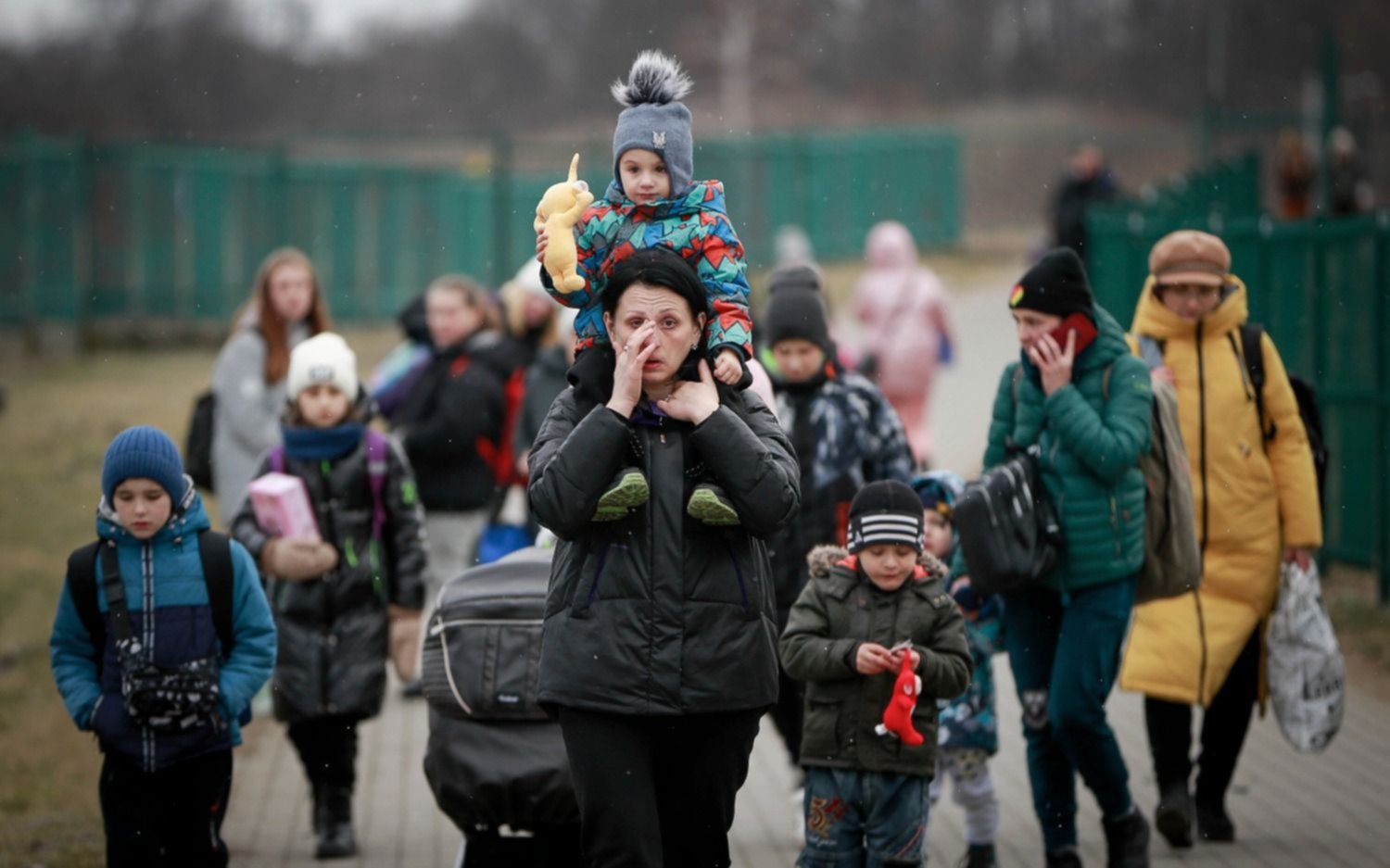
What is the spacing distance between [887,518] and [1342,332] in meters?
7.44

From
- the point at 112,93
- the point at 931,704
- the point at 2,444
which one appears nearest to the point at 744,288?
the point at 931,704

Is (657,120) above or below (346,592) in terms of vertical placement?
above

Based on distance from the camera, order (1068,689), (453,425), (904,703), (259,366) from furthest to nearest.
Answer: (453,425)
(259,366)
(1068,689)
(904,703)

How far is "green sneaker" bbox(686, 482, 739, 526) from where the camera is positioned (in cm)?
489

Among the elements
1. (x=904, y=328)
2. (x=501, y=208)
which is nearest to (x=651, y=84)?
(x=904, y=328)

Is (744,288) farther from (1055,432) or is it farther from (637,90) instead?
(1055,432)

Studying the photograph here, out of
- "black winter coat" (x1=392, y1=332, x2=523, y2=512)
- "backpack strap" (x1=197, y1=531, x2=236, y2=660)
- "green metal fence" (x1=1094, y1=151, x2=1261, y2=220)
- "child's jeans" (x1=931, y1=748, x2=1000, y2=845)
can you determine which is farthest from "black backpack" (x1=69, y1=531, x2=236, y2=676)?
"green metal fence" (x1=1094, y1=151, x2=1261, y2=220)

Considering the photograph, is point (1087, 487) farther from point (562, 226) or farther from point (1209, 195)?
point (1209, 195)

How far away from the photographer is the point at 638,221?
211 inches

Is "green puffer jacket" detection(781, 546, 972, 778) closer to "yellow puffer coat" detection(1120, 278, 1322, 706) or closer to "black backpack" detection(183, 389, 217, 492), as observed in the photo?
"yellow puffer coat" detection(1120, 278, 1322, 706)

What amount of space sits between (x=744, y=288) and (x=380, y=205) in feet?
92.7

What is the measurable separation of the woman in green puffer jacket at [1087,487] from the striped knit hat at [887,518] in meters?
0.87

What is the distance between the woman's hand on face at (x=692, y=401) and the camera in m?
4.99

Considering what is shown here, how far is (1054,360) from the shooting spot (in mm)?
6734
